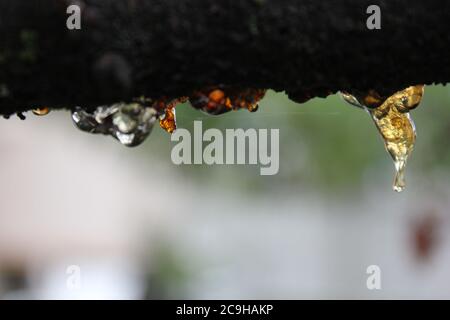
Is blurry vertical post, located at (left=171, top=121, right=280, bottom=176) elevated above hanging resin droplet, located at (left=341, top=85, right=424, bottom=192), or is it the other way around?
blurry vertical post, located at (left=171, top=121, right=280, bottom=176)

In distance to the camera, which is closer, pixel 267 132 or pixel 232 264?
pixel 267 132

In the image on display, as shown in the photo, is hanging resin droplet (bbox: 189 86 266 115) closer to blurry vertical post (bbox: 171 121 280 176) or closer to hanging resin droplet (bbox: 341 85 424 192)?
hanging resin droplet (bbox: 341 85 424 192)

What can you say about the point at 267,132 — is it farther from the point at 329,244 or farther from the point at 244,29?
the point at 244,29

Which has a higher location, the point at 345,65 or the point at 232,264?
the point at 345,65

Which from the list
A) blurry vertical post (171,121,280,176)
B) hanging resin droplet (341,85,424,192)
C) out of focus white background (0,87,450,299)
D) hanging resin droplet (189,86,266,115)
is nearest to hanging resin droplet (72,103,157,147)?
hanging resin droplet (189,86,266,115)

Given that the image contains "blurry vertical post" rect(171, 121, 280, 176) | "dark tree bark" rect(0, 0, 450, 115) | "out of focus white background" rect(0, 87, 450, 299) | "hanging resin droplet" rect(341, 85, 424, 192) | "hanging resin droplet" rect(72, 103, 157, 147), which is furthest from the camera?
"out of focus white background" rect(0, 87, 450, 299)

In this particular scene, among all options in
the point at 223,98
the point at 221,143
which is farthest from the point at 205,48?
the point at 221,143
